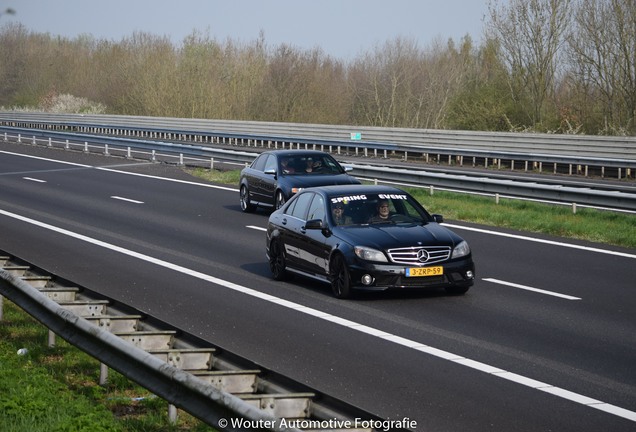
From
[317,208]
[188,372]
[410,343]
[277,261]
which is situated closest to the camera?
[188,372]

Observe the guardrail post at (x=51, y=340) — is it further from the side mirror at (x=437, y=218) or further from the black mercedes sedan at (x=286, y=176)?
the black mercedes sedan at (x=286, y=176)

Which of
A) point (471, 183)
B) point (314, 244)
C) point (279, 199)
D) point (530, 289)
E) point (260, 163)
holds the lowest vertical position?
point (530, 289)

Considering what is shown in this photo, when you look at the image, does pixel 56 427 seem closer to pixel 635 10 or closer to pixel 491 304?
pixel 491 304

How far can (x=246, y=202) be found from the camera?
27.3 meters

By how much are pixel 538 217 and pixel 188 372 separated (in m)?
18.1

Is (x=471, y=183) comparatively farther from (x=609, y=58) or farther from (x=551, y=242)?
(x=609, y=58)

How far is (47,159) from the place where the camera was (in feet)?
165

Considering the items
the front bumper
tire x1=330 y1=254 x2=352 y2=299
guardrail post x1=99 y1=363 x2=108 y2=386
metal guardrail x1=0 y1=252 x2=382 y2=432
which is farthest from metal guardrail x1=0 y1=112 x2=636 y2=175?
guardrail post x1=99 y1=363 x2=108 y2=386

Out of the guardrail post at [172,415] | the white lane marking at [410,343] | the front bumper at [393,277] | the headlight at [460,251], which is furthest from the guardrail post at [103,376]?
the headlight at [460,251]

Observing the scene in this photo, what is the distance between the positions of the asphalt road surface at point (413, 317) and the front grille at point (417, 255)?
529 millimetres

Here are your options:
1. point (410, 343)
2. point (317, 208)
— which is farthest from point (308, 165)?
point (410, 343)

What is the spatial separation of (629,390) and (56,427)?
4541 millimetres

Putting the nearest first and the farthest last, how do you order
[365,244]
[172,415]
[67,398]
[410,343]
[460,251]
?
1. [172,415]
2. [67,398]
3. [410,343]
4. [365,244]
5. [460,251]

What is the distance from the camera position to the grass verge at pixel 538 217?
854 inches
